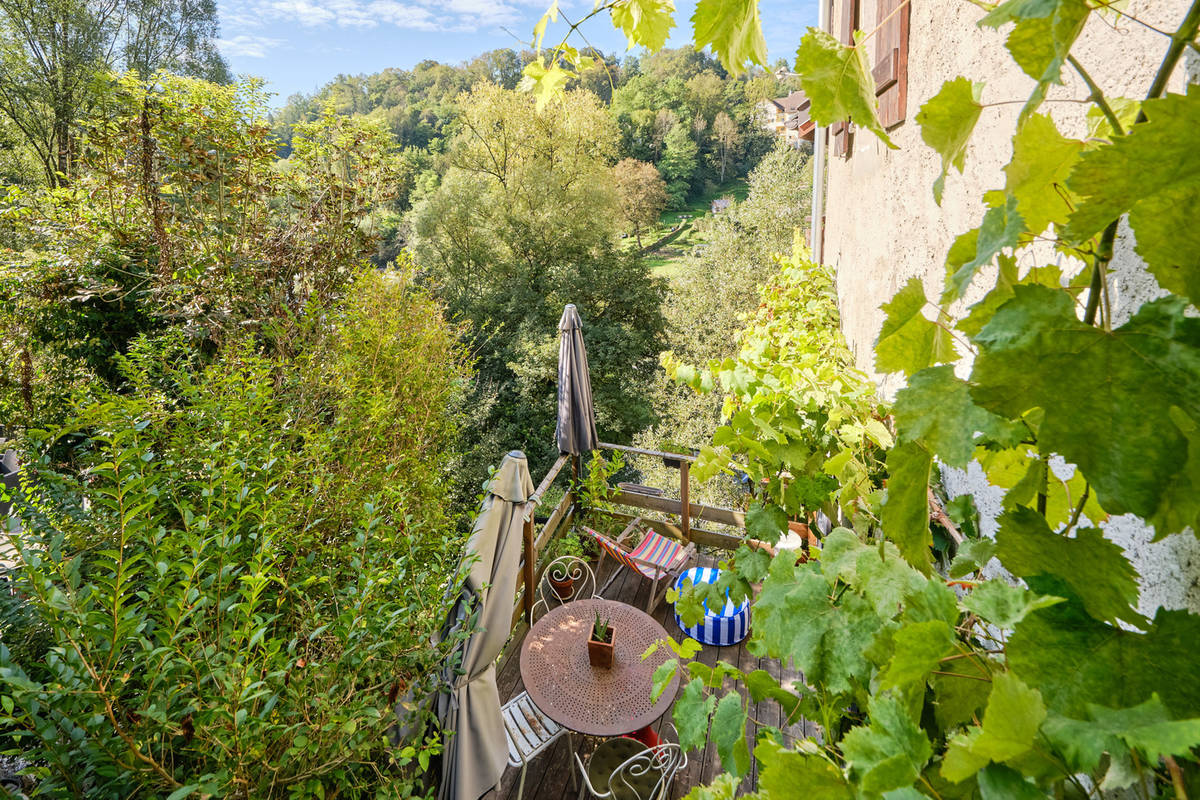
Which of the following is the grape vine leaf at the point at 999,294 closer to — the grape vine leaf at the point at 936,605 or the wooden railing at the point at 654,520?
the grape vine leaf at the point at 936,605

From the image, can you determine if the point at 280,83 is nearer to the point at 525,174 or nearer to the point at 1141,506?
the point at 525,174

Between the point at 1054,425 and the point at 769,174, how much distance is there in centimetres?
1636

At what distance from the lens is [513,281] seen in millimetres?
16938

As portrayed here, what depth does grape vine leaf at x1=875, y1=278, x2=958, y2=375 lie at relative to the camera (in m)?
0.68

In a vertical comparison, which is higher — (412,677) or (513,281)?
(513,281)

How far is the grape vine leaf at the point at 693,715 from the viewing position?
1.04m

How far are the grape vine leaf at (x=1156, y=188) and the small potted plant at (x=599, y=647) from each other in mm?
3235

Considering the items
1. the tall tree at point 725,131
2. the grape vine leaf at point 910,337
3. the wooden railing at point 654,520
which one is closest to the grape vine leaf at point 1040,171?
the grape vine leaf at point 910,337

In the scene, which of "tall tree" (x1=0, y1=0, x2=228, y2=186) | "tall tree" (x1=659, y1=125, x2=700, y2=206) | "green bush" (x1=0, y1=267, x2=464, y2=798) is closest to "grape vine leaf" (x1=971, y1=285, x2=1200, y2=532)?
"green bush" (x1=0, y1=267, x2=464, y2=798)

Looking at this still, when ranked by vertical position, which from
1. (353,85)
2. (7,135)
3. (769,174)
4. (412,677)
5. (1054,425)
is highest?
(353,85)

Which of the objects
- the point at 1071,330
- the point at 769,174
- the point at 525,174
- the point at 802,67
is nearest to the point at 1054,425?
the point at 1071,330

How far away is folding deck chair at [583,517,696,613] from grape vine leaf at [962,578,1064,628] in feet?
14.4

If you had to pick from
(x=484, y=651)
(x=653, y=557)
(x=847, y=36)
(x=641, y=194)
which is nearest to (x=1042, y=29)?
(x=484, y=651)

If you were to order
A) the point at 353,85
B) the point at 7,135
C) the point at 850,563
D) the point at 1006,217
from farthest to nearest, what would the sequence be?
the point at 353,85 < the point at 7,135 < the point at 850,563 < the point at 1006,217
